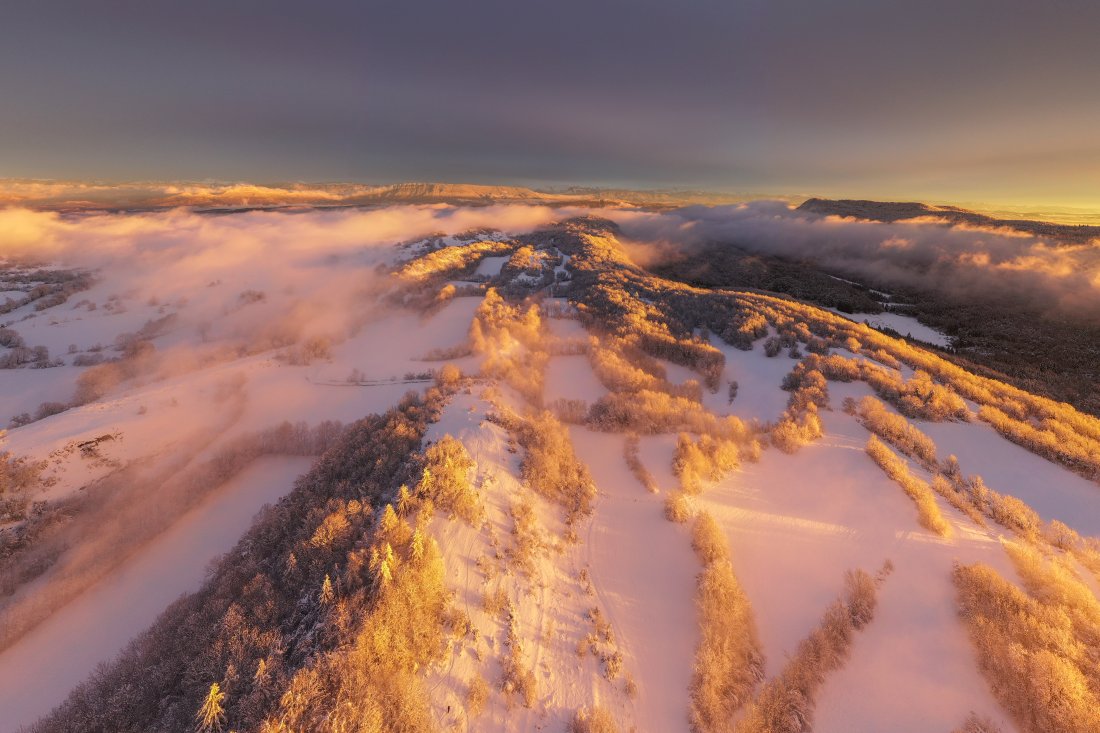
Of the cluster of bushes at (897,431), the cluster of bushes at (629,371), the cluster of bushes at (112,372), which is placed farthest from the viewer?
the cluster of bushes at (112,372)

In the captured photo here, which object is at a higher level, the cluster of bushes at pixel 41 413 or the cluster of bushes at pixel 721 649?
the cluster of bushes at pixel 721 649

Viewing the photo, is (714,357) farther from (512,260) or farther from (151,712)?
(512,260)

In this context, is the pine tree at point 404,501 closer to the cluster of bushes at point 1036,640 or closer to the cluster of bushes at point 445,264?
the cluster of bushes at point 1036,640

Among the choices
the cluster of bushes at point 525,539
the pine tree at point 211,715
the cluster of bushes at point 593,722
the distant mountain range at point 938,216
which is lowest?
the cluster of bushes at point 593,722

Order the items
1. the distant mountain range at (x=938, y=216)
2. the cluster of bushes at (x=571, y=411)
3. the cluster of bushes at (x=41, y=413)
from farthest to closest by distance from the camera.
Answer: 1. the distant mountain range at (x=938, y=216)
2. the cluster of bushes at (x=41, y=413)
3. the cluster of bushes at (x=571, y=411)

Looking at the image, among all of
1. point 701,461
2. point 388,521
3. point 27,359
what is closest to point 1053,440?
point 701,461

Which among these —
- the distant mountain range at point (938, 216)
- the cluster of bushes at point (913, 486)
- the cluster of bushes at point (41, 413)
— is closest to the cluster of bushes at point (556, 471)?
the cluster of bushes at point (913, 486)

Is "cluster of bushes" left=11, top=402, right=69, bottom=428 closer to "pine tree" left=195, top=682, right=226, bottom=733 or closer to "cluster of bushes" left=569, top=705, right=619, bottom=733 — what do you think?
"pine tree" left=195, top=682, right=226, bottom=733

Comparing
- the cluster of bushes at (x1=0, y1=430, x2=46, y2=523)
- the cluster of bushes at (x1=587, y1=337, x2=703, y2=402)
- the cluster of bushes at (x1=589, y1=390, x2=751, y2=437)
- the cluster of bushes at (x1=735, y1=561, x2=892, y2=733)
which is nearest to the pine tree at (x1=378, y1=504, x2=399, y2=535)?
the cluster of bushes at (x1=735, y1=561, x2=892, y2=733)
